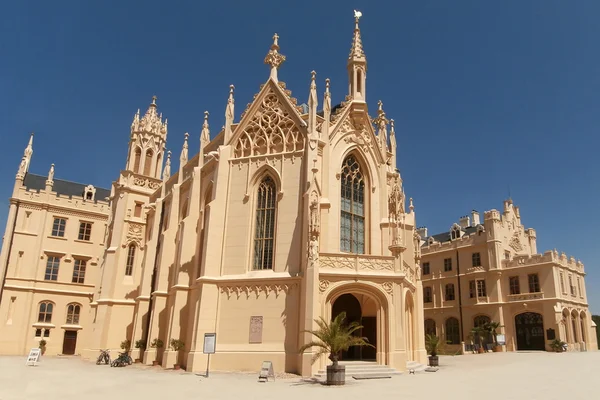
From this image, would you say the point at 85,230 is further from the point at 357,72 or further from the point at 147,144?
the point at 357,72

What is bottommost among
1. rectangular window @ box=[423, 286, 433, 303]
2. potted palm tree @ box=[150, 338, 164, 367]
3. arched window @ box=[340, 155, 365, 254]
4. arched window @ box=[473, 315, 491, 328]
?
potted palm tree @ box=[150, 338, 164, 367]

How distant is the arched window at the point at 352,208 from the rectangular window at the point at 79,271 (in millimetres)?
29559

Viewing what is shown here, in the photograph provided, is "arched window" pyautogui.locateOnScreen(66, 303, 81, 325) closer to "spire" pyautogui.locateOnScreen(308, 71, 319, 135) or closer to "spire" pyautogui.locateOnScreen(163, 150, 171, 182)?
"spire" pyautogui.locateOnScreen(163, 150, 171, 182)

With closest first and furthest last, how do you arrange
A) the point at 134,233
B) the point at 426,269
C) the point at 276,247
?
the point at 276,247, the point at 134,233, the point at 426,269

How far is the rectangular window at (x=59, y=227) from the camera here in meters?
41.8

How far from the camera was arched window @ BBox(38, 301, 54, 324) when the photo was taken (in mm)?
39344

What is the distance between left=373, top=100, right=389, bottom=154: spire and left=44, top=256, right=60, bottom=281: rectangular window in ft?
106

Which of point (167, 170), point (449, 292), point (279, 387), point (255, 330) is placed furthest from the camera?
point (449, 292)

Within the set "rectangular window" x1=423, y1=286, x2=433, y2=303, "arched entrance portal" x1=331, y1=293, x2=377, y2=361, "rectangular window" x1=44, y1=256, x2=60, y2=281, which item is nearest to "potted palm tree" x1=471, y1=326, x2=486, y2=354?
"rectangular window" x1=423, y1=286, x2=433, y2=303

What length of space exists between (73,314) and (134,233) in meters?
11.7

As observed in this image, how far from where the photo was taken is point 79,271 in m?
42.0

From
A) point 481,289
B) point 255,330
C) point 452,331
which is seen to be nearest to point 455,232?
point 481,289

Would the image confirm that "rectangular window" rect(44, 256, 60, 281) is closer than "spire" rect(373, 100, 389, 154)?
No

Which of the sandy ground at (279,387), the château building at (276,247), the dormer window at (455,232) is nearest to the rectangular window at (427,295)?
the dormer window at (455,232)
